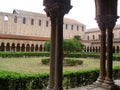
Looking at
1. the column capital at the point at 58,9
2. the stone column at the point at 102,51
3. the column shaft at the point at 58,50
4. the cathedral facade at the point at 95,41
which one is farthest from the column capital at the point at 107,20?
the cathedral facade at the point at 95,41

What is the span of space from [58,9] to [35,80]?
3.79m

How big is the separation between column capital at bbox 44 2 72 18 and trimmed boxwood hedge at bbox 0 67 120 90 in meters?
3.07

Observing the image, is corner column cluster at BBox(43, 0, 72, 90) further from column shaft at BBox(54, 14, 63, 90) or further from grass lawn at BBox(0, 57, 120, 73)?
grass lawn at BBox(0, 57, 120, 73)

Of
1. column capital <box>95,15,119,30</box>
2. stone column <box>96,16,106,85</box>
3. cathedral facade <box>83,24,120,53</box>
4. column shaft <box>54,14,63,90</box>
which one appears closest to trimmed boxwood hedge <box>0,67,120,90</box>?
stone column <box>96,16,106,85</box>

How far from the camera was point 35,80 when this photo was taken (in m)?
8.52

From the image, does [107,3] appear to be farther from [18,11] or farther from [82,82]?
[18,11]

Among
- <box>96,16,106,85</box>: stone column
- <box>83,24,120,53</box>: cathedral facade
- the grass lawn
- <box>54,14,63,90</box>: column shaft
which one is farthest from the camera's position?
<box>83,24,120,53</box>: cathedral facade

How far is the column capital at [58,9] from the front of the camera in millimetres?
5410

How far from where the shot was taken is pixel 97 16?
7.28 metres

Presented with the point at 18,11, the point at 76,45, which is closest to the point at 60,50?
the point at 76,45

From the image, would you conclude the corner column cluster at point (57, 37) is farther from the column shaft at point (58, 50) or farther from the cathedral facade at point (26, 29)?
the cathedral facade at point (26, 29)

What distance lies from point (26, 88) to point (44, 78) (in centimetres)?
85

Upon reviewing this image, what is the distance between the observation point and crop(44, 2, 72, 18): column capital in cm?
541

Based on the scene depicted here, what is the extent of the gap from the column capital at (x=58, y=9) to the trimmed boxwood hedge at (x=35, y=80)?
3.07 metres
